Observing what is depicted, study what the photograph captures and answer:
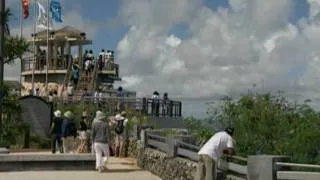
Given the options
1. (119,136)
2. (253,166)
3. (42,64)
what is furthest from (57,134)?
(42,64)

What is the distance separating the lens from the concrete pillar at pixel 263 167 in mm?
11742

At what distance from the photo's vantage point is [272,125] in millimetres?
18344

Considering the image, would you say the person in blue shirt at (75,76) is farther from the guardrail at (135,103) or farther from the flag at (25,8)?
the guardrail at (135,103)

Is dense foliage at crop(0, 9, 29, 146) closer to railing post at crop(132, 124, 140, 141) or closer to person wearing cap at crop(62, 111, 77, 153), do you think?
person wearing cap at crop(62, 111, 77, 153)

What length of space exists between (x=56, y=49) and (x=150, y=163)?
120 feet

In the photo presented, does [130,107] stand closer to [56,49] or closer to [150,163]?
[150,163]

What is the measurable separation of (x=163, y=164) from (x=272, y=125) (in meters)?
3.61

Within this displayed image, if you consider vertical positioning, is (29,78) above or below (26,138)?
above

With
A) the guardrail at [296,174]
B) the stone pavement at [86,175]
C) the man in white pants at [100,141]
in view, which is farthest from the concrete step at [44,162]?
the guardrail at [296,174]

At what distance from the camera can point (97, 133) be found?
71.8 feet

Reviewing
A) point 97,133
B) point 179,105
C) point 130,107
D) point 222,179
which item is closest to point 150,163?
point 97,133

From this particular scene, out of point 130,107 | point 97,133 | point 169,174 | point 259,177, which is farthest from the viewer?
point 130,107

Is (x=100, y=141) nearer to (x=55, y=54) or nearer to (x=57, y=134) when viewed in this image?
(x=57, y=134)

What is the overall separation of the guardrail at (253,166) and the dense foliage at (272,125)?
1.16 meters
